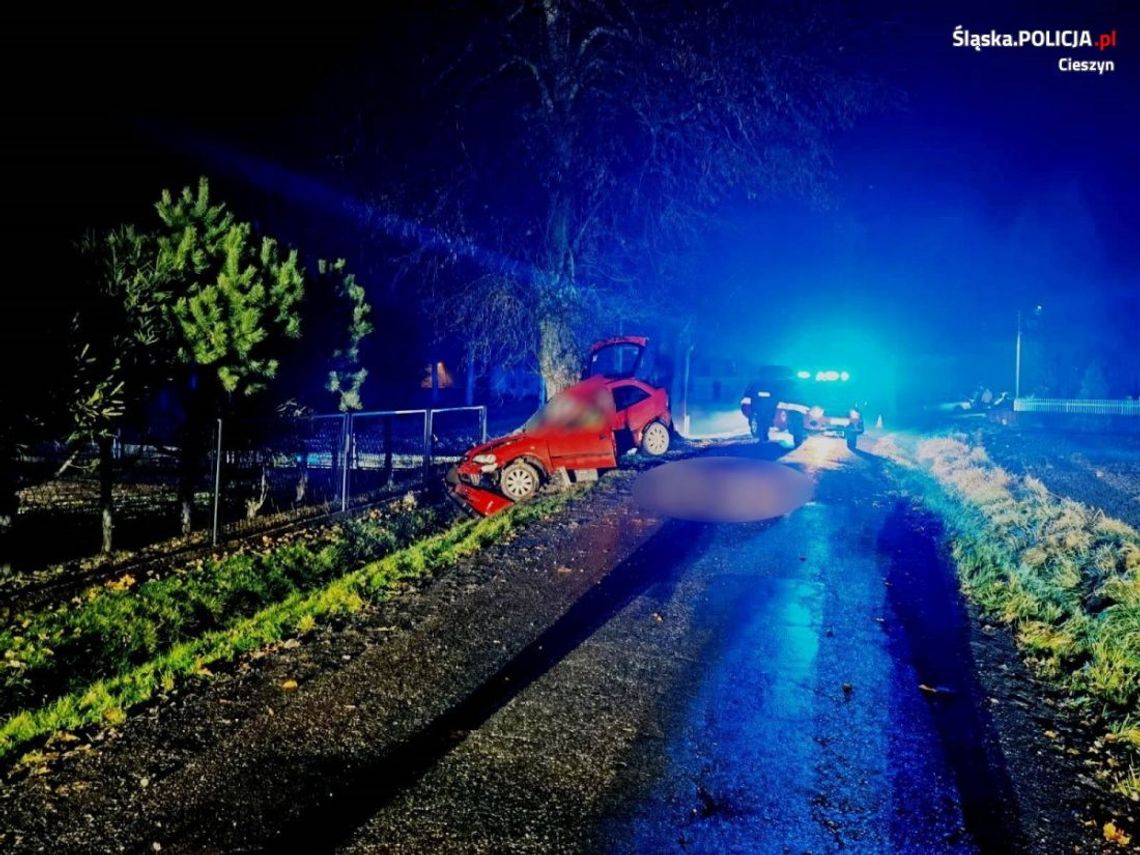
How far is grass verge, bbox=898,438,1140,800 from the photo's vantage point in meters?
4.62

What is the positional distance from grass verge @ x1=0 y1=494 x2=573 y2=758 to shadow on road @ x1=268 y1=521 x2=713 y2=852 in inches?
67.8

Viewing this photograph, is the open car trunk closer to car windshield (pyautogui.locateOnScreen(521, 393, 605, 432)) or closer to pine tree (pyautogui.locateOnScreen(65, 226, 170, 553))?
car windshield (pyautogui.locateOnScreen(521, 393, 605, 432))

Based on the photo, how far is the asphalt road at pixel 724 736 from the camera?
3219 mm

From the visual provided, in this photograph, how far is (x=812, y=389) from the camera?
769 inches

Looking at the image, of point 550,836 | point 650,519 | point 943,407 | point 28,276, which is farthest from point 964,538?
point 943,407

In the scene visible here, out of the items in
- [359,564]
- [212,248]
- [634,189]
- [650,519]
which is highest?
[634,189]

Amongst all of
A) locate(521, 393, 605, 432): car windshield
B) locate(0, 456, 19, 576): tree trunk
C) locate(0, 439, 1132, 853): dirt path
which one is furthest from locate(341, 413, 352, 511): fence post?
locate(0, 439, 1132, 853): dirt path

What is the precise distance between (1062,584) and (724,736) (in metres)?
4.40

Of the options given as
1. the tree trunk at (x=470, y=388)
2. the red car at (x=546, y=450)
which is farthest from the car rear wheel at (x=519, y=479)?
the tree trunk at (x=470, y=388)

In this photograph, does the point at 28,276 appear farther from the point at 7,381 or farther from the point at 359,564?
the point at 359,564

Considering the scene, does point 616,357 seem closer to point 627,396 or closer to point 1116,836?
point 627,396

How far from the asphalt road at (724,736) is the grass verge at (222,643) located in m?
1.95

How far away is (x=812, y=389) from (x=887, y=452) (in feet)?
8.61

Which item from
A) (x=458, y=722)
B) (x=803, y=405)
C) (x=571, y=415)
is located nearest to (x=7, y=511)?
(x=458, y=722)
